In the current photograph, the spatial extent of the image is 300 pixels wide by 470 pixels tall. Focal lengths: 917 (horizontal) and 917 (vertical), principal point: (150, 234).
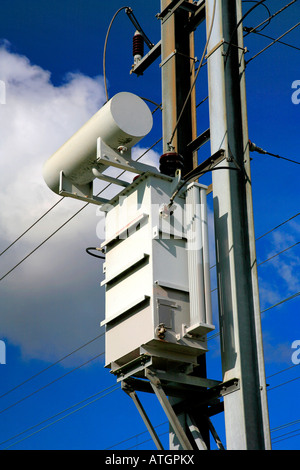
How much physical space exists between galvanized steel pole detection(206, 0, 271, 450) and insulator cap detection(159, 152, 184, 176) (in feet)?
1.42

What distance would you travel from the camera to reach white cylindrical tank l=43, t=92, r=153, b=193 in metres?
9.29

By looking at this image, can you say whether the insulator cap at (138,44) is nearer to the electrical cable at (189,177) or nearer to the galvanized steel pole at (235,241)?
the galvanized steel pole at (235,241)

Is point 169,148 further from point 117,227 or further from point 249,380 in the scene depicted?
point 249,380

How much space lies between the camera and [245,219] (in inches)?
352

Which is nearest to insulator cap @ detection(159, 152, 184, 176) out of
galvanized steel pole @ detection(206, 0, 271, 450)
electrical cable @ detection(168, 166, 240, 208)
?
electrical cable @ detection(168, 166, 240, 208)

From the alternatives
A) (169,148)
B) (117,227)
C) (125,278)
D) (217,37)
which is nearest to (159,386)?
(125,278)

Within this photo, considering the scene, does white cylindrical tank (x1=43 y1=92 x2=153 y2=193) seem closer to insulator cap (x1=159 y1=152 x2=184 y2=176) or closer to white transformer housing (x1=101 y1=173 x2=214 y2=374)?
insulator cap (x1=159 y1=152 x2=184 y2=176)

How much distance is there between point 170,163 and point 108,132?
72 cm

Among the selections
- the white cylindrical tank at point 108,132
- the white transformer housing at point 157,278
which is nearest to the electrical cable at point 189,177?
the white transformer housing at point 157,278

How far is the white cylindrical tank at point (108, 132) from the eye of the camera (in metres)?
9.29

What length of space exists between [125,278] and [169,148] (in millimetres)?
1613

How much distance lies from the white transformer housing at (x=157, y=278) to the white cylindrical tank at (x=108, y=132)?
1.59ft
